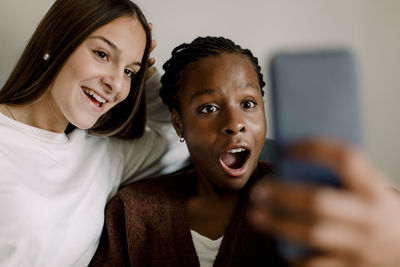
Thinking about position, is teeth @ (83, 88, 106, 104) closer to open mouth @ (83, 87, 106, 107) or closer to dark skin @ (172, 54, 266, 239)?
open mouth @ (83, 87, 106, 107)

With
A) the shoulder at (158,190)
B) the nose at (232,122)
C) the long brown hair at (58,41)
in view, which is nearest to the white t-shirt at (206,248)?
the shoulder at (158,190)

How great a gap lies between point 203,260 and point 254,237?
0.45 feet

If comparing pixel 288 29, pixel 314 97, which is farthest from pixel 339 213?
pixel 288 29

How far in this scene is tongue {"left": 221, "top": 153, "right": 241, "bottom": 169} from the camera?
879 millimetres

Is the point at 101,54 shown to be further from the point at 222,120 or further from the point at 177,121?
the point at 222,120

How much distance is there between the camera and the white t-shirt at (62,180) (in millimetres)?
856

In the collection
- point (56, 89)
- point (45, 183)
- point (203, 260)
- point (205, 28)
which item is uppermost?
point (205, 28)

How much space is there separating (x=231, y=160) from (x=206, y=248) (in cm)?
22

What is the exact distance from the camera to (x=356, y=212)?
354 millimetres

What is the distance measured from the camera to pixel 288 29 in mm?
1249

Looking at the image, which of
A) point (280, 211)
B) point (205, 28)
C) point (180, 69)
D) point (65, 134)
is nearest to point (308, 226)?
point (280, 211)

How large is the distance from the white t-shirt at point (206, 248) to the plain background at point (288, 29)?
57 centimetres

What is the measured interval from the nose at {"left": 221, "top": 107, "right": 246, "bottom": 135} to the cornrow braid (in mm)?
162

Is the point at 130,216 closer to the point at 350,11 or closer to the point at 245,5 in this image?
the point at 245,5
